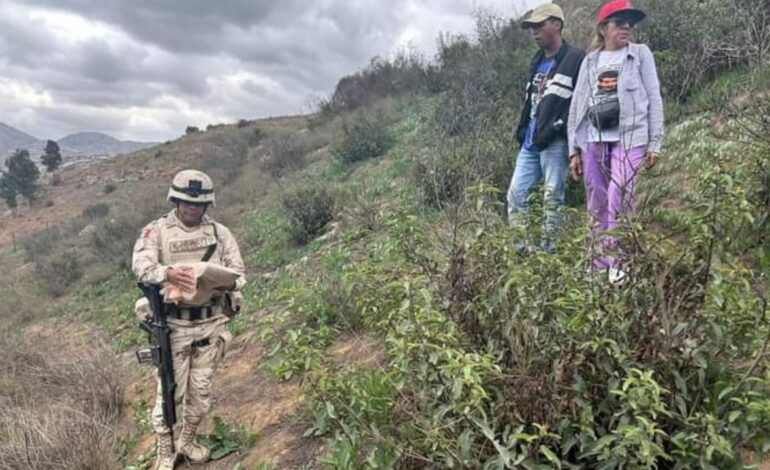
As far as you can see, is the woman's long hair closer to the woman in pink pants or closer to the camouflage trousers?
the woman in pink pants

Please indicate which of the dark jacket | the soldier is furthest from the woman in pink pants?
the soldier

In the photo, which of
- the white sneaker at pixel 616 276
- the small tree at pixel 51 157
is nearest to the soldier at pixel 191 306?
the white sneaker at pixel 616 276

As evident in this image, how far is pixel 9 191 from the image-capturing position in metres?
34.2

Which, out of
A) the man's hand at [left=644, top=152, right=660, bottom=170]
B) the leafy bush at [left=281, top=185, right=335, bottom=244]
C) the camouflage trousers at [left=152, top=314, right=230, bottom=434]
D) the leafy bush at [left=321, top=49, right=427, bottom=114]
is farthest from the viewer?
the leafy bush at [left=321, top=49, right=427, bottom=114]

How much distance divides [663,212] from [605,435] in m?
2.79

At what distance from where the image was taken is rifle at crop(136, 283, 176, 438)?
10.9ft

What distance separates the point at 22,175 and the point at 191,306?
38403 mm

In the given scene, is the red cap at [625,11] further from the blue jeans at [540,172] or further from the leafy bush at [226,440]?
the leafy bush at [226,440]

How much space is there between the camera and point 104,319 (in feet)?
29.1

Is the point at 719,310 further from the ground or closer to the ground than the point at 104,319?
further from the ground

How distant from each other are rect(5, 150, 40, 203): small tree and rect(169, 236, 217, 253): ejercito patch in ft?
123

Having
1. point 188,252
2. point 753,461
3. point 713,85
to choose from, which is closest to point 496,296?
point 753,461

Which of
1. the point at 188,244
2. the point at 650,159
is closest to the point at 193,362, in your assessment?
the point at 188,244

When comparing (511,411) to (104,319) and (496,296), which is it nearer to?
(496,296)
